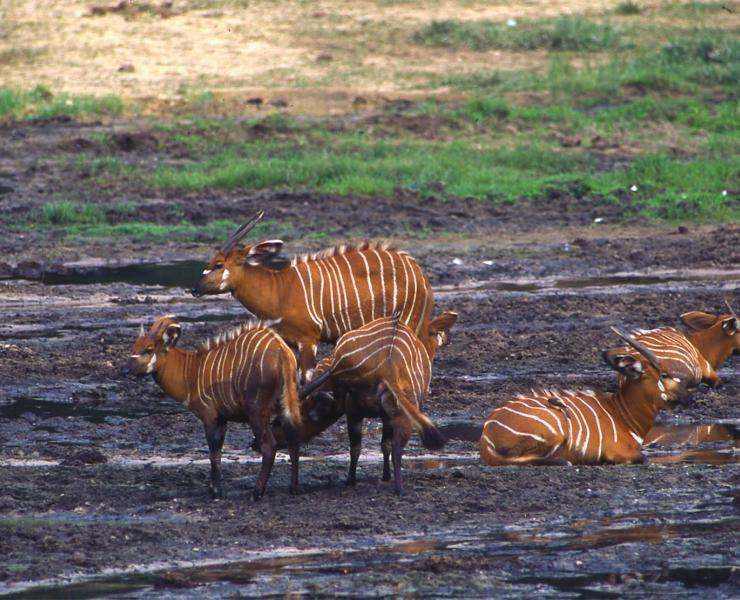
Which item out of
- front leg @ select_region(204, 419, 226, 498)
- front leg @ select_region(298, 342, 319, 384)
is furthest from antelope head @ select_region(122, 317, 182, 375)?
front leg @ select_region(298, 342, 319, 384)

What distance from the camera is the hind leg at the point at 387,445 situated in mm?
8633

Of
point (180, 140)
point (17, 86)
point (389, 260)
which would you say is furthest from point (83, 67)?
point (389, 260)

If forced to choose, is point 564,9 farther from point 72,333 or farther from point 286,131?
point 72,333

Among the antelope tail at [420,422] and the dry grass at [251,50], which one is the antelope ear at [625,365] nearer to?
the antelope tail at [420,422]

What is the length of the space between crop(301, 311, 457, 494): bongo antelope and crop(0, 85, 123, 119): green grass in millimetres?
13646

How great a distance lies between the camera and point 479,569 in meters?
7.44

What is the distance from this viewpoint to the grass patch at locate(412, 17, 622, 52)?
82.8 ft

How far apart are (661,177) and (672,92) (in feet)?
14.0

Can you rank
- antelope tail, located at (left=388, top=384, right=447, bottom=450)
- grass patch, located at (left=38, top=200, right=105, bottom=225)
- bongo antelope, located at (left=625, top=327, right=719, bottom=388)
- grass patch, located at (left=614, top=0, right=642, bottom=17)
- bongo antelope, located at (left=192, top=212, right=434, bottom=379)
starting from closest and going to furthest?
antelope tail, located at (left=388, top=384, right=447, bottom=450) → bongo antelope, located at (left=625, top=327, right=719, bottom=388) → bongo antelope, located at (left=192, top=212, right=434, bottom=379) → grass patch, located at (left=38, top=200, right=105, bottom=225) → grass patch, located at (left=614, top=0, right=642, bottom=17)

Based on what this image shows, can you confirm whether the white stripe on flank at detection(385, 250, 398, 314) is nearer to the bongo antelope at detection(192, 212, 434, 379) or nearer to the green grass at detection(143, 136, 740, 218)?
the bongo antelope at detection(192, 212, 434, 379)

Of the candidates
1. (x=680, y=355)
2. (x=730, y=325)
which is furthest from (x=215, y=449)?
(x=730, y=325)

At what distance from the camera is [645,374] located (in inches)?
382

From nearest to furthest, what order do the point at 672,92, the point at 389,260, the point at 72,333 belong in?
1. the point at 389,260
2. the point at 72,333
3. the point at 672,92

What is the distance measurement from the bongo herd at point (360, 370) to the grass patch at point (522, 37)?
1478cm
